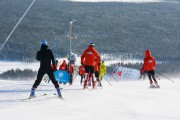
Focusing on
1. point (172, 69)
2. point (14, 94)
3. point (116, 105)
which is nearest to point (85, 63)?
point (14, 94)

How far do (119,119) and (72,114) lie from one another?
1119 mm

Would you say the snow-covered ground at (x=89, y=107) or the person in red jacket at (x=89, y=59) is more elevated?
the person in red jacket at (x=89, y=59)

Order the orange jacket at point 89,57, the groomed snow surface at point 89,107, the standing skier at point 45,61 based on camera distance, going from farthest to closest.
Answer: the orange jacket at point 89,57, the standing skier at point 45,61, the groomed snow surface at point 89,107

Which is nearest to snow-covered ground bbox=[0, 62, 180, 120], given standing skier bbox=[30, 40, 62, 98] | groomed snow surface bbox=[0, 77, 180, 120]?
groomed snow surface bbox=[0, 77, 180, 120]

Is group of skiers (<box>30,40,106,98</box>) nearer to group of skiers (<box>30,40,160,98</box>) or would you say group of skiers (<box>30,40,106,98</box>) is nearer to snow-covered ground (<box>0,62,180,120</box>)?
group of skiers (<box>30,40,160,98</box>)

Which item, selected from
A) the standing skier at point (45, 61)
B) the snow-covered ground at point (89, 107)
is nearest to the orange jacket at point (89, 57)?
the snow-covered ground at point (89, 107)

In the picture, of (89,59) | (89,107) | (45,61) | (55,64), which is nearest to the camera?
(89,107)

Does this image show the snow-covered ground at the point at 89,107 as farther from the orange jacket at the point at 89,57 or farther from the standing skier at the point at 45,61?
the orange jacket at the point at 89,57

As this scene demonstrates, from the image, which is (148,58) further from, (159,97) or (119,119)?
(119,119)

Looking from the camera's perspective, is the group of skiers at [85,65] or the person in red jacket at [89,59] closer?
the group of skiers at [85,65]

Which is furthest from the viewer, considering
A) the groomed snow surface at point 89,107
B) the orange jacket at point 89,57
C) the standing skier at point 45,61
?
the orange jacket at point 89,57

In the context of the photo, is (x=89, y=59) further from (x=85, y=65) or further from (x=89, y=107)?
(x=89, y=107)

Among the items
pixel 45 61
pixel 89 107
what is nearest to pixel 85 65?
pixel 45 61

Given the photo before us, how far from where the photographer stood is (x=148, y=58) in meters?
19.0
